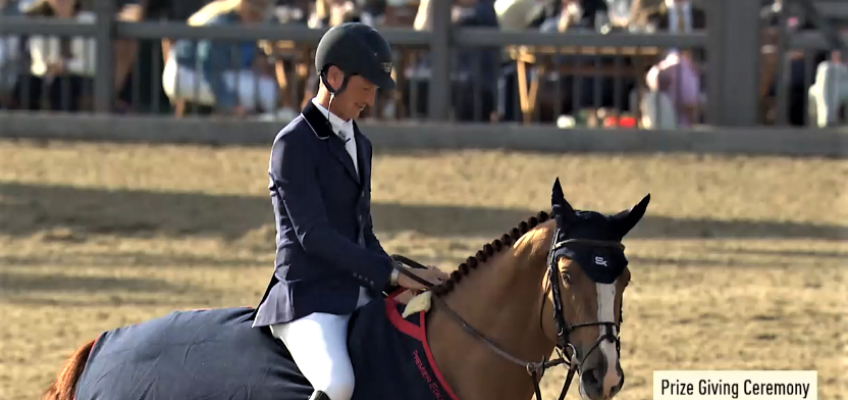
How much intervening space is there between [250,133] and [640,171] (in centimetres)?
398

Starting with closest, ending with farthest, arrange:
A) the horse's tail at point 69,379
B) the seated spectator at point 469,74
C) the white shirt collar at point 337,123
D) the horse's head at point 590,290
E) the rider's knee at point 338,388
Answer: the horse's head at point 590,290
the rider's knee at point 338,388
the white shirt collar at point 337,123
the horse's tail at point 69,379
the seated spectator at point 469,74

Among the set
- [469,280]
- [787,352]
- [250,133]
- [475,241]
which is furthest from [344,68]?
[250,133]

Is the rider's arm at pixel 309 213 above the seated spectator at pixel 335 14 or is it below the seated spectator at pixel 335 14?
below

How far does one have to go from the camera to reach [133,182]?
609 inches

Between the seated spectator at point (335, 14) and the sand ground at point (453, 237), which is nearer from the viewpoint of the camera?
the sand ground at point (453, 237)

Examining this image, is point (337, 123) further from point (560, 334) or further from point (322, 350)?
point (560, 334)

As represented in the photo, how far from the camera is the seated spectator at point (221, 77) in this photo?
17000 millimetres

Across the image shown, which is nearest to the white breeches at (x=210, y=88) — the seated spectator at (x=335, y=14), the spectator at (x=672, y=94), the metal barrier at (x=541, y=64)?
the metal barrier at (x=541, y=64)

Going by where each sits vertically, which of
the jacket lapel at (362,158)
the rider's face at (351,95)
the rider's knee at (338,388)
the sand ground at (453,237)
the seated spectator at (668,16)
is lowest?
the sand ground at (453,237)

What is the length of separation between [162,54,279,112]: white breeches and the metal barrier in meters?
0.11

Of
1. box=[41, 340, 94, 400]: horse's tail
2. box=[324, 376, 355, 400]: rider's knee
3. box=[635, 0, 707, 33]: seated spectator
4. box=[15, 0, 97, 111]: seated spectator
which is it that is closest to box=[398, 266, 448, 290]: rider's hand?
box=[324, 376, 355, 400]: rider's knee

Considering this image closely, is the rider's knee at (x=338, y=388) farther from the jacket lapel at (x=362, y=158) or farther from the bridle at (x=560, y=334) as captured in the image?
the jacket lapel at (x=362, y=158)

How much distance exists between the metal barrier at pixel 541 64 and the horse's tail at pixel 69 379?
11.0 metres

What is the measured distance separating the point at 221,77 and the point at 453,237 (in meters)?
4.62
